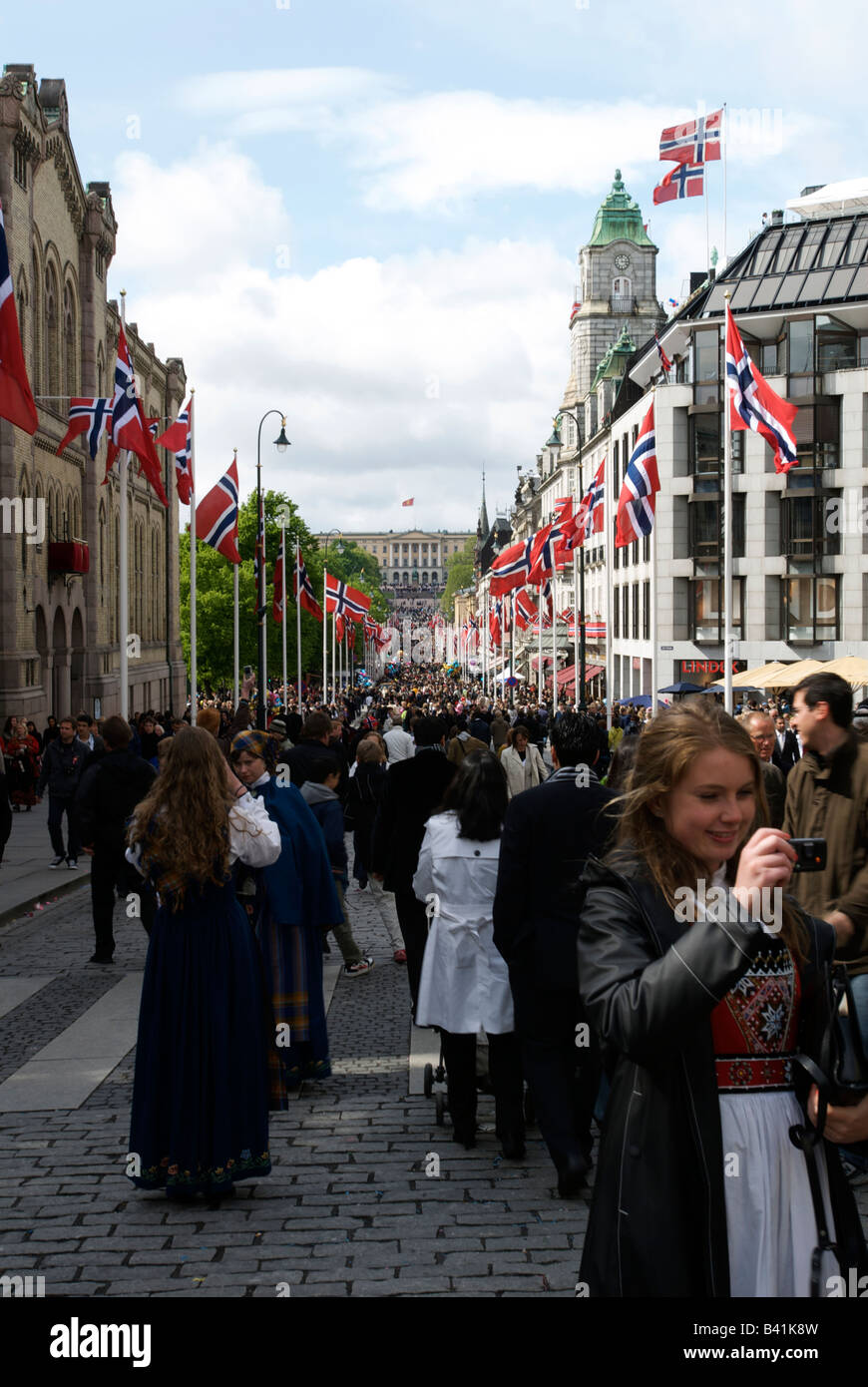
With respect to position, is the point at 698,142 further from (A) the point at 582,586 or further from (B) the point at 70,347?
(B) the point at 70,347

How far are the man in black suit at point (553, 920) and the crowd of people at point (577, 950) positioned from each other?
12 millimetres

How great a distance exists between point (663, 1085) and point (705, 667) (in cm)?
4846

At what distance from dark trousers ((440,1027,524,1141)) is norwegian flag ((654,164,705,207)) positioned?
26.8 meters

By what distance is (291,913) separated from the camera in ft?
24.1

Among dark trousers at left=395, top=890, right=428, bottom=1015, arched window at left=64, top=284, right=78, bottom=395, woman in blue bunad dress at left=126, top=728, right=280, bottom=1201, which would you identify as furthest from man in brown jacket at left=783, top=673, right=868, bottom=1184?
arched window at left=64, top=284, right=78, bottom=395

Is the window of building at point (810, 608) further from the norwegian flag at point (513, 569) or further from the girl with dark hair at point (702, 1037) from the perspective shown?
the girl with dark hair at point (702, 1037)

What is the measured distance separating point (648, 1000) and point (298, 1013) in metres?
5.00

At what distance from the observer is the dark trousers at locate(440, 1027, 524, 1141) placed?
6609mm

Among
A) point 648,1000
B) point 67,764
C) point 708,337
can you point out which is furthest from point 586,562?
point 648,1000

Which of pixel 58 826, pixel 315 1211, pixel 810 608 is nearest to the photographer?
pixel 315 1211

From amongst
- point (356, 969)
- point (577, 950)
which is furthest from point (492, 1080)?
point (356, 969)

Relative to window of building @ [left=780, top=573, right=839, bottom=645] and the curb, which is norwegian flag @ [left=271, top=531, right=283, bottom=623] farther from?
the curb

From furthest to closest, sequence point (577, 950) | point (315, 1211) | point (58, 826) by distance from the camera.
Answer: point (58, 826)
point (315, 1211)
point (577, 950)

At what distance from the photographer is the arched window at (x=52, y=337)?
40.1m
